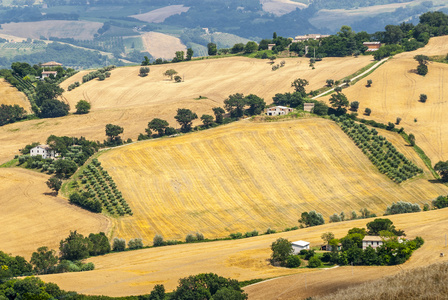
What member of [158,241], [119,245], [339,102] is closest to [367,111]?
[339,102]

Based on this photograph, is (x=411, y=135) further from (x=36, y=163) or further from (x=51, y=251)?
(x=51, y=251)

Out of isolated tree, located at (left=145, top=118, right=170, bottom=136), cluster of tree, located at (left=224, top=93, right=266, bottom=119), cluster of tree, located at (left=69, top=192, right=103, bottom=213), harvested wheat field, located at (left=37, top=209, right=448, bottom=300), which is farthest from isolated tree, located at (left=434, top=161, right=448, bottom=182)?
cluster of tree, located at (left=69, top=192, right=103, bottom=213)

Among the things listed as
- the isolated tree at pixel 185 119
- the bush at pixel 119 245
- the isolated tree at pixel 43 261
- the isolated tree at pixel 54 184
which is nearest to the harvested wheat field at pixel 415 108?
the isolated tree at pixel 185 119

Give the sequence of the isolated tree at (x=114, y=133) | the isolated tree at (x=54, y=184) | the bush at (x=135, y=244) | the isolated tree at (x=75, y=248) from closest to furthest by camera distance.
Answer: the isolated tree at (x=75, y=248) → the bush at (x=135, y=244) → the isolated tree at (x=54, y=184) → the isolated tree at (x=114, y=133)

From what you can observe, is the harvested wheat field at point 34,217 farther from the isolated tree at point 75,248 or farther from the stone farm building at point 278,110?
the stone farm building at point 278,110

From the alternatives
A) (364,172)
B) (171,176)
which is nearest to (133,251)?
(171,176)
